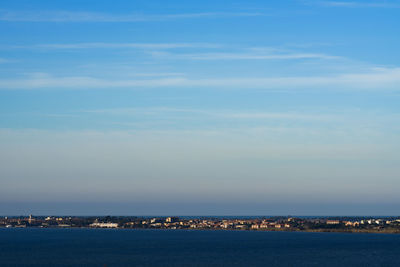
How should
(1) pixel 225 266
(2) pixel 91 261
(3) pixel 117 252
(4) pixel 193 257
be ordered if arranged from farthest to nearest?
(3) pixel 117 252 < (4) pixel 193 257 < (2) pixel 91 261 < (1) pixel 225 266

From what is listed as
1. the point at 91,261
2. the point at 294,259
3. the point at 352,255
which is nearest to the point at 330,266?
the point at 294,259

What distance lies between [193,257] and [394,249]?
58.0m

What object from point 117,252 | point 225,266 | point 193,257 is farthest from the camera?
point 117,252

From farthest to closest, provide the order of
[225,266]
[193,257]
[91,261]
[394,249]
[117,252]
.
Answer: [394,249] → [117,252] → [193,257] → [91,261] → [225,266]

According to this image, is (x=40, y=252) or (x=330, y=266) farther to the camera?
(x=40, y=252)

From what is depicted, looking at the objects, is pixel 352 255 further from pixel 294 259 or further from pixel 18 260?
pixel 18 260

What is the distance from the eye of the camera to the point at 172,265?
123250mm

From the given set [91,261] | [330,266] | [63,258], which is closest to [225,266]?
[330,266]

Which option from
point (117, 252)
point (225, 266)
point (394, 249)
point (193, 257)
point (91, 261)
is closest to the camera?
point (225, 266)

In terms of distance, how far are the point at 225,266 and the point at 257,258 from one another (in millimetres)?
20854

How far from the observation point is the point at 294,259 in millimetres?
138250

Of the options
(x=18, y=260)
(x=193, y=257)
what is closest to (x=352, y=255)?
(x=193, y=257)

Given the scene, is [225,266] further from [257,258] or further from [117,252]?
[117,252]

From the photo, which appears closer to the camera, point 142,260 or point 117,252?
point 142,260
